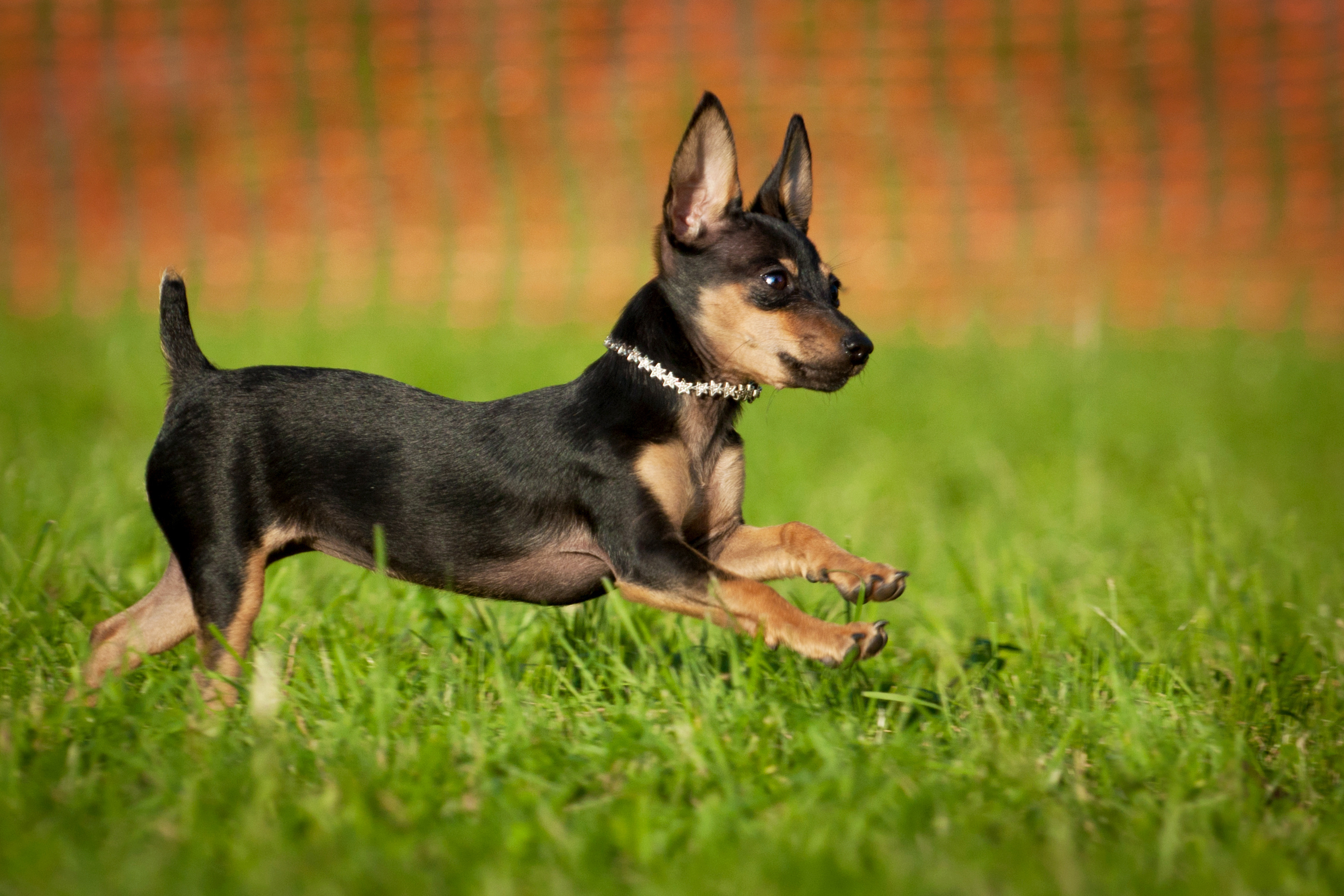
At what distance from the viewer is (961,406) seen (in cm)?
760

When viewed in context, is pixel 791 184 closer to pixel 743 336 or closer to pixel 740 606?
pixel 743 336

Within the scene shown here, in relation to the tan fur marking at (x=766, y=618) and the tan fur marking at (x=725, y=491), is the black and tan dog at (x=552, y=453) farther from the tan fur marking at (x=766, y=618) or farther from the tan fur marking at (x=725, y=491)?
the tan fur marking at (x=766, y=618)

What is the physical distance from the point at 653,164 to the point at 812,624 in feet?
30.4

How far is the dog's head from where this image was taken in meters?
2.87

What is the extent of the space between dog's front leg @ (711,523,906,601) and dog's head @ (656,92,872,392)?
0.37 meters

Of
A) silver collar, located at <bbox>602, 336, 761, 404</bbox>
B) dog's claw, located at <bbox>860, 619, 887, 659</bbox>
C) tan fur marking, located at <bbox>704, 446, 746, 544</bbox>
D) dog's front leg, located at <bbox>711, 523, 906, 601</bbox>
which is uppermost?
silver collar, located at <bbox>602, 336, 761, 404</bbox>

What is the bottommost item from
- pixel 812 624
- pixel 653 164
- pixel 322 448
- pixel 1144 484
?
pixel 1144 484

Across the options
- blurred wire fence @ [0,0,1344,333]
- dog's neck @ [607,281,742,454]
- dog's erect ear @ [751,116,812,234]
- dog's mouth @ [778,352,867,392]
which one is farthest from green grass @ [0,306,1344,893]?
blurred wire fence @ [0,0,1344,333]

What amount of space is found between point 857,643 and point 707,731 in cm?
38

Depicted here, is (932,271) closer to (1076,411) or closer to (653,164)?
(653,164)

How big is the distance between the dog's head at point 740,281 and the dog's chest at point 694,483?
22cm

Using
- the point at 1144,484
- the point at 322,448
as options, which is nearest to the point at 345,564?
the point at 322,448

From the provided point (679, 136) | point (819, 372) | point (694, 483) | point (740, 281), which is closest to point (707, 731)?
point (694, 483)

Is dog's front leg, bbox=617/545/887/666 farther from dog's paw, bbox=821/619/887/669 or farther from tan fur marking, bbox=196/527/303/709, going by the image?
tan fur marking, bbox=196/527/303/709
